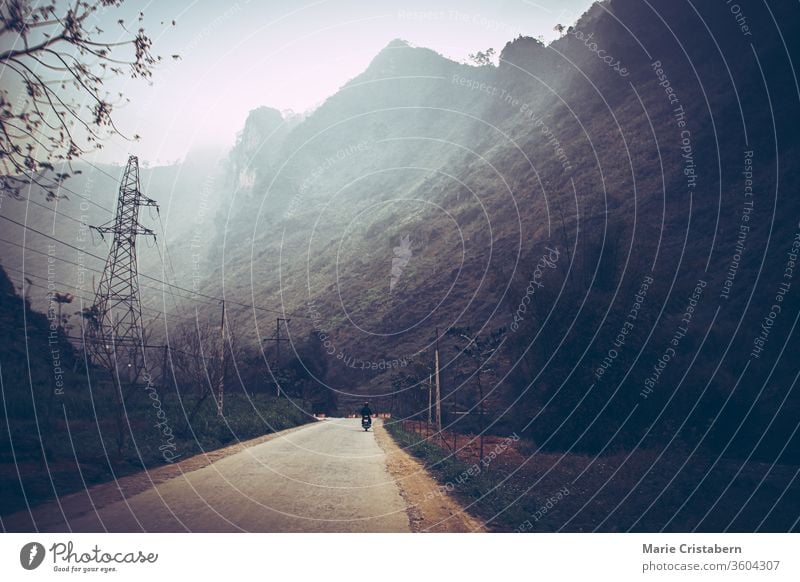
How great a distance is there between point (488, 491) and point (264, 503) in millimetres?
5160

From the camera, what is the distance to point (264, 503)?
8.41 metres

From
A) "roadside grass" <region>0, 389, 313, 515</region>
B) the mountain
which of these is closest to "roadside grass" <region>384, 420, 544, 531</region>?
the mountain

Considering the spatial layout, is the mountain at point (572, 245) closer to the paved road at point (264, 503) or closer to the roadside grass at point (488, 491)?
the roadside grass at point (488, 491)

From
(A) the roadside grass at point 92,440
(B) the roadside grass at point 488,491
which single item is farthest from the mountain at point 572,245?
(A) the roadside grass at point 92,440

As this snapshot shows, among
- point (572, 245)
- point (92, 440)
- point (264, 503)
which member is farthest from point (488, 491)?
point (572, 245)

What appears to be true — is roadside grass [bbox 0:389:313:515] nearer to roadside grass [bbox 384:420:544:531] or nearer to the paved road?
the paved road

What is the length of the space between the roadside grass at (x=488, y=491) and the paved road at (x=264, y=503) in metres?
1.57

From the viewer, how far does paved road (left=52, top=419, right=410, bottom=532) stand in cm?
700

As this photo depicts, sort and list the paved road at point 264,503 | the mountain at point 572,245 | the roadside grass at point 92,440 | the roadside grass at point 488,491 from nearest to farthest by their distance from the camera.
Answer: the paved road at point 264,503 < the roadside grass at point 488,491 < the roadside grass at point 92,440 < the mountain at point 572,245

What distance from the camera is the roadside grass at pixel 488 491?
8.46m

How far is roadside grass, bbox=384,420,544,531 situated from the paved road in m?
1.57

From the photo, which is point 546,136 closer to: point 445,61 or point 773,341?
point 773,341

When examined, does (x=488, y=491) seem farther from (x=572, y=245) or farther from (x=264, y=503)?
(x=572, y=245)
